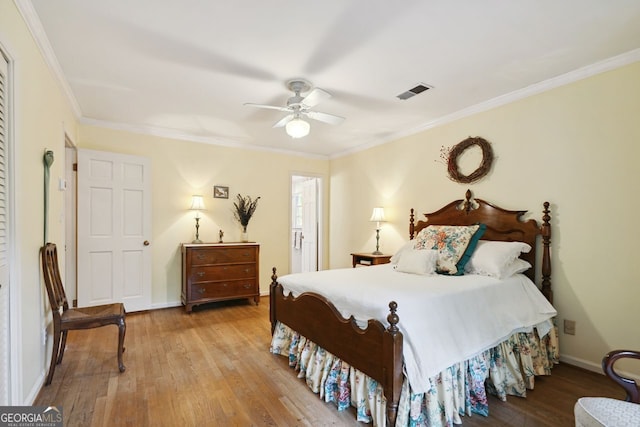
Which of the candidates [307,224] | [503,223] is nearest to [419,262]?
[503,223]

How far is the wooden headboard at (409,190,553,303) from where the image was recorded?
272 centimetres

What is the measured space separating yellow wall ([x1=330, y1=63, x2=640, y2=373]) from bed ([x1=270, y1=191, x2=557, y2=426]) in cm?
15

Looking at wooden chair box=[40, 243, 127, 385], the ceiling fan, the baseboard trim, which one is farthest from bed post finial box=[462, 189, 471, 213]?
wooden chair box=[40, 243, 127, 385]

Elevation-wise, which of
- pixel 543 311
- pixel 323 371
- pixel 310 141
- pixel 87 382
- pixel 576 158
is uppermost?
pixel 310 141

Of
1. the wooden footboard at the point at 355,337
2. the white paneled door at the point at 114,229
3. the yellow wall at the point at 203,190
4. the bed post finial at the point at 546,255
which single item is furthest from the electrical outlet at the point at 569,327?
the white paneled door at the point at 114,229

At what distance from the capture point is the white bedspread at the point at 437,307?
179 centimetres

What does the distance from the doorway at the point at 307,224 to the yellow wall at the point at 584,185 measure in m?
2.87

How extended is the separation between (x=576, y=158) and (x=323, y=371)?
2684 mm

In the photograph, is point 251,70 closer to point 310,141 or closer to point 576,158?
point 310,141

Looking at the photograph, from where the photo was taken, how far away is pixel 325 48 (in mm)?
2236

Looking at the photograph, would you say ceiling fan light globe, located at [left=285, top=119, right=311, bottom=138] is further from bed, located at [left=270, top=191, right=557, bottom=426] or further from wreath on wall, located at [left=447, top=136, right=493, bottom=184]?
wreath on wall, located at [left=447, top=136, right=493, bottom=184]

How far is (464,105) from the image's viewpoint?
10.8 feet

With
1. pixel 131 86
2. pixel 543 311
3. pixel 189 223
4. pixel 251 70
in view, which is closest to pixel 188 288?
pixel 189 223

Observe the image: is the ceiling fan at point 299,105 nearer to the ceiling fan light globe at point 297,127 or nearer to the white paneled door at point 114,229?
the ceiling fan light globe at point 297,127
